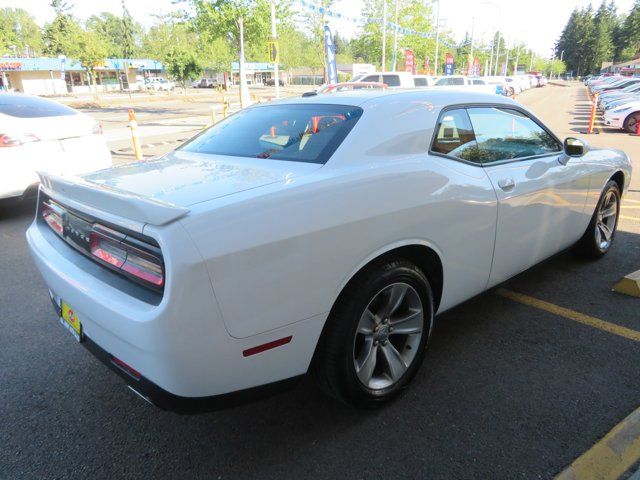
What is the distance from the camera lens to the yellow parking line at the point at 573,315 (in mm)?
3205

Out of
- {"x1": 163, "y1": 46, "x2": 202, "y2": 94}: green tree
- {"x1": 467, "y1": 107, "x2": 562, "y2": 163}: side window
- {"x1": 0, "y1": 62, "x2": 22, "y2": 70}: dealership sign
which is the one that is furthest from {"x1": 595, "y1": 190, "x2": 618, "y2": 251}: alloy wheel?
{"x1": 0, "y1": 62, "x2": 22, "y2": 70}: dealership sign

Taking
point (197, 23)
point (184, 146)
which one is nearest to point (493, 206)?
point (184, 146)

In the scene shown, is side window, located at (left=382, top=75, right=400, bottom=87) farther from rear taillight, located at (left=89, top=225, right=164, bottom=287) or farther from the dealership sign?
the dealership sign

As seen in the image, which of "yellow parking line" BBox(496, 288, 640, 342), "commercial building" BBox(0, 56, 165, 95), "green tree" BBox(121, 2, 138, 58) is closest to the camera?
"yellow parking line" BBox(496, 288, 640, 342)

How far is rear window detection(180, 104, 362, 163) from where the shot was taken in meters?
2.50

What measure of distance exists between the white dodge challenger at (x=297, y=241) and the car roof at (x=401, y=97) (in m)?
0.02

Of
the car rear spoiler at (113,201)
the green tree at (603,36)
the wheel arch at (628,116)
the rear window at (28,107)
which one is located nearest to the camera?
the car rear spoiler at (113,201)

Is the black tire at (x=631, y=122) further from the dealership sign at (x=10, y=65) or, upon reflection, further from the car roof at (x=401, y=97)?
the dealership sign at (x=10, y=65)

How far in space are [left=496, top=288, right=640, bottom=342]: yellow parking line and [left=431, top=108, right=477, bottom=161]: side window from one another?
147 centimetres

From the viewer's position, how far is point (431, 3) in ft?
134

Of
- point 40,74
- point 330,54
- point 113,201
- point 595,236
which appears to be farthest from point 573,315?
point 40,74

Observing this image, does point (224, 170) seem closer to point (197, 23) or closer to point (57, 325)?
point (57, 325)

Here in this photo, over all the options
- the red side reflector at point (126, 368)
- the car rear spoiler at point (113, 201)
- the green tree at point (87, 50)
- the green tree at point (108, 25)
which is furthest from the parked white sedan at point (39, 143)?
the green tree at point (108, 25)

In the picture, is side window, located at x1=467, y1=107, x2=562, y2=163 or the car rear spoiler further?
side window, located at x1=467, y1=107, x2=562, y2=163
